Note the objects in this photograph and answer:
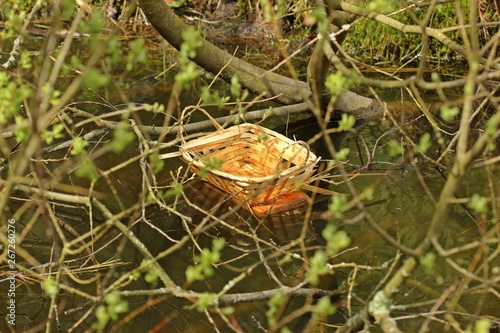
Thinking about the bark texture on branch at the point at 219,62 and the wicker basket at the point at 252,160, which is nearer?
the wicker basket at the point at 252,160

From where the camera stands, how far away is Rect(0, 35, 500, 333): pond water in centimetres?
285

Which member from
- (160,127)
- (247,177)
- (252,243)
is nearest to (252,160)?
(160,127)

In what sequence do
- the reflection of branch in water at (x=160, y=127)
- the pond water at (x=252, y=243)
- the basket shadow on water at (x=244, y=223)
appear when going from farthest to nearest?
the reflection of branch in water at (x=160, y=127) < the basket shadow on water at (x=244, y=223) < the pond water at (x=252, y=243)

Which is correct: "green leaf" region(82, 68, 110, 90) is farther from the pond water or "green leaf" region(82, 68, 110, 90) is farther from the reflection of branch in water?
the reflection of branch in water

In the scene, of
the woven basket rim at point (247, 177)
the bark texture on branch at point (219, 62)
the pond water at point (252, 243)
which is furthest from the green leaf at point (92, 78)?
the bark texture on branch at point (219, 62)

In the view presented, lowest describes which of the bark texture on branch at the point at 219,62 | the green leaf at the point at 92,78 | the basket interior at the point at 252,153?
the basket interior at the point at 252,153

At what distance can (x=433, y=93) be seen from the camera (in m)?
5.48

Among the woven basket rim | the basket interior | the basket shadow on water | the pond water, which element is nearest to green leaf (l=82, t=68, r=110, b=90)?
the pond water

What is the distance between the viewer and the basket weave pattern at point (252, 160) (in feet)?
11.8

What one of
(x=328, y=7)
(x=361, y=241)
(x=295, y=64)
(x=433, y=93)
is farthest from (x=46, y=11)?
(x=361, y=241)

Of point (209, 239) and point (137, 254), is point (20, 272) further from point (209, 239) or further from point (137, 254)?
point (209, 239)

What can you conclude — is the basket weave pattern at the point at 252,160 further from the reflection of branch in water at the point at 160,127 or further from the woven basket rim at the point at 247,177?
the reflection of branch in water at the point at 160,127

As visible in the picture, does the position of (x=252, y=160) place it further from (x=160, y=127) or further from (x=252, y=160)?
(x=160, y=127)

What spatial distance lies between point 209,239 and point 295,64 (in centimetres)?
311
